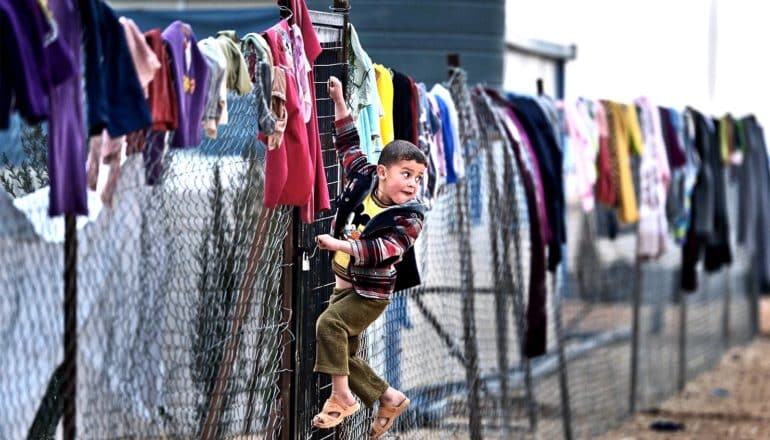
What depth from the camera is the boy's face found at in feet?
14.7

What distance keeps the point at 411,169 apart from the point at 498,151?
4971 millimetres

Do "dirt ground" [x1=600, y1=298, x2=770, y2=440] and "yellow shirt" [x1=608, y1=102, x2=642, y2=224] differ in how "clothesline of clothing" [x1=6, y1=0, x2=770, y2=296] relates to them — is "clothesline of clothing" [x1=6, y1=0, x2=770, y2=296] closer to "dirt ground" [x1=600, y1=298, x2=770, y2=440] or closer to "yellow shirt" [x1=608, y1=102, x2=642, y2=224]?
"yellow shirt" [x1=608, y1=102, x2=642, y2=224]

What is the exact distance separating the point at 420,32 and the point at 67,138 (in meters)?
6.71

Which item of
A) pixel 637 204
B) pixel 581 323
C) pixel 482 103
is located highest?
pixel 482 103

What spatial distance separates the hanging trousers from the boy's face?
1.22ft

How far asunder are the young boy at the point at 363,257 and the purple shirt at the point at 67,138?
1222 millimetres

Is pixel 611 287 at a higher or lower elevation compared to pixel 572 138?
lower

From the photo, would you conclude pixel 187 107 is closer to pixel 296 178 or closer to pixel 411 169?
pixel 296 178

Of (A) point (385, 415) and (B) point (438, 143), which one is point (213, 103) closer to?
(A) point (385, 415)

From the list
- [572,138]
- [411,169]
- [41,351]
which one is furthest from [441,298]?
[411,169]

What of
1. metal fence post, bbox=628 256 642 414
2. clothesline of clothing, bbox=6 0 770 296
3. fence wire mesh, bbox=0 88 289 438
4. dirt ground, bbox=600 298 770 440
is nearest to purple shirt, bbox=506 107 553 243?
clothesline of clothing, bbox=6 0 770 296

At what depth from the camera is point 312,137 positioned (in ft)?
15.0

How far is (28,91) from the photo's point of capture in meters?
3.07

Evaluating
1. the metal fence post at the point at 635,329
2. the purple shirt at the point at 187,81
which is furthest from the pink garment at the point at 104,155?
the metal fence post at the point at 635,329
